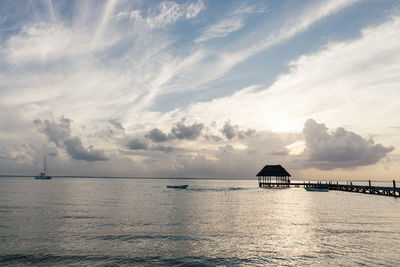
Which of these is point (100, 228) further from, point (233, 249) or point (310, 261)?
point (310, 261)

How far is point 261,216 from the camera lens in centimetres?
3381

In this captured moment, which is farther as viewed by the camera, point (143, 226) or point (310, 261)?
point (143, 226)

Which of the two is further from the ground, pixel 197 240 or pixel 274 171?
pixel 274 171

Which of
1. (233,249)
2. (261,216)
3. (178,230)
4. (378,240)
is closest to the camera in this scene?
(233,249)

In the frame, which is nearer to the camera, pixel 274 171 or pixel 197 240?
pixel 197 240

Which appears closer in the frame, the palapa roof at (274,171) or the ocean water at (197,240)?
the ocean water at (197,240)

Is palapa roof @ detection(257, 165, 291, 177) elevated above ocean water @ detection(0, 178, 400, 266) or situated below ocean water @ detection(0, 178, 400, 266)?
above

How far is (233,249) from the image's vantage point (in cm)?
1903

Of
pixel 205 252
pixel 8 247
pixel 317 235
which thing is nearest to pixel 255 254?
pixel 205 252

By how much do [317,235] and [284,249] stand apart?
18.8 ft

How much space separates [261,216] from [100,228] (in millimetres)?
18905

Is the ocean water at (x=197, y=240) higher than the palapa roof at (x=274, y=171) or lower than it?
A: lower

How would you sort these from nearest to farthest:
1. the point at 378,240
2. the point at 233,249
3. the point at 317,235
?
the point at 233,249 → the point at 378,240 → the point at 317,235

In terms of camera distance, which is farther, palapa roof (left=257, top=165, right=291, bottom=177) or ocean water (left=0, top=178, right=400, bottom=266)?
palapa roof (left=257, top=165, right=291, bottom=177)
